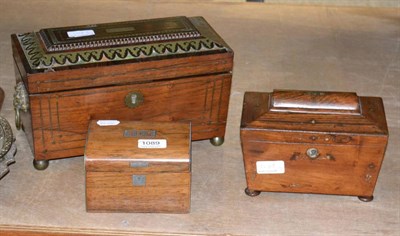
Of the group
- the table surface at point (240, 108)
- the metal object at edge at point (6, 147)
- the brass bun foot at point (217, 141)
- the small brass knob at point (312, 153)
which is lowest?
the table surface at point (240, 108)

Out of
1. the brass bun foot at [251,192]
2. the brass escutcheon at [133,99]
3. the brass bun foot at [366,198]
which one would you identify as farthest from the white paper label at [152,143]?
the brass bun foot at [366,198]

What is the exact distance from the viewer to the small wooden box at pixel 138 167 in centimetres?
180

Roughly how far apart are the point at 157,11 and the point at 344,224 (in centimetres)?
129

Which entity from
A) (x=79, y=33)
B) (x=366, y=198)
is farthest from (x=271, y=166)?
(x=79, y=33)

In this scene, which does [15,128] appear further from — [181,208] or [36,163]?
[181,208]

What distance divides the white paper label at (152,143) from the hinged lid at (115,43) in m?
0.22

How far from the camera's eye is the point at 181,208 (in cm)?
189

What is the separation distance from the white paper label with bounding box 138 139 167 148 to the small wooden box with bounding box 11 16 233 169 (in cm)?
17

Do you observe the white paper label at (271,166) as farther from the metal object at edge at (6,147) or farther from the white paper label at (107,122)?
the metal object at edge at (6,147)

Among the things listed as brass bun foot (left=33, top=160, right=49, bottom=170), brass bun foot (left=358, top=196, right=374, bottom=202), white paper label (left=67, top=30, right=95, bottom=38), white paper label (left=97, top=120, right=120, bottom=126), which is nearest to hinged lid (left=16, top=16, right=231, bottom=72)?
white paper label (left=67, top=30, right=95, bottom=38)

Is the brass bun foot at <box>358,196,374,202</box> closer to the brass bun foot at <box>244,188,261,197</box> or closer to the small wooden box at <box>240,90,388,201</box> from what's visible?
the small wooden box at <box>240,90,388,201</box>

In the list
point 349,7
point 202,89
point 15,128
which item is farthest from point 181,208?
point 349,7

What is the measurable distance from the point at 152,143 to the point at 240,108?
56cm

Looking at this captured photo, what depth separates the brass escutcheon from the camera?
1962mm
